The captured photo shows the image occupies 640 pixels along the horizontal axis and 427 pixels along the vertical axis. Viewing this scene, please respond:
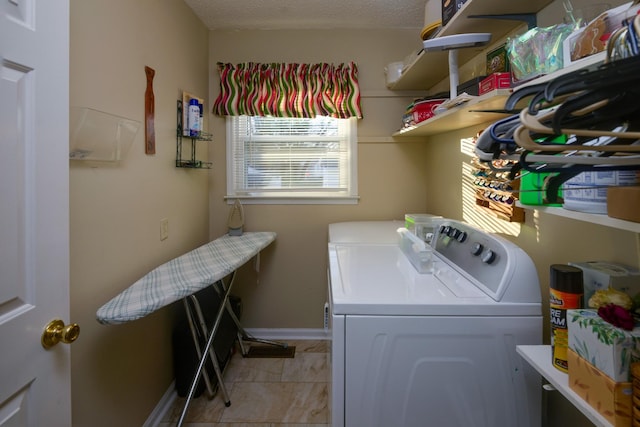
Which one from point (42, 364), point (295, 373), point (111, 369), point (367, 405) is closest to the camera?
point (42, 364)

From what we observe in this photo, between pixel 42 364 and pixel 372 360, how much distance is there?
0.86 meters

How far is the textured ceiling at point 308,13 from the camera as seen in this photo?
86.9 inches

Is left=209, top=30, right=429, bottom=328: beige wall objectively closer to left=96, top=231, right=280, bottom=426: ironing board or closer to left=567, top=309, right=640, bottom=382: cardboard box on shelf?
left=96, top=231, right=280, bottom=426: ironing board

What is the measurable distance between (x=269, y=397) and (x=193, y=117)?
1.84 metres

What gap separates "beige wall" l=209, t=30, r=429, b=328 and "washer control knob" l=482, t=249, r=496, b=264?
155 cm

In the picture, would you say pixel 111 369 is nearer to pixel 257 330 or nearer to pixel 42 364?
pixel 42 364

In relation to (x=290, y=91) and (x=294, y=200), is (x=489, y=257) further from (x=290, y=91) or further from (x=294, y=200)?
(x=290, y=91)

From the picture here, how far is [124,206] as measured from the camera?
1517 millimetres

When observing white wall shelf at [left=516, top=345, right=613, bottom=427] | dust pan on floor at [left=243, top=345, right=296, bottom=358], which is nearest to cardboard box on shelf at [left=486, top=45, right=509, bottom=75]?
white wall shelf at [left=516, top=345, right=613, bottom=427]

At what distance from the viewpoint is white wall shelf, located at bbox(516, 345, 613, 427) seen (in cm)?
66

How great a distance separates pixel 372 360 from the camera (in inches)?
38.7

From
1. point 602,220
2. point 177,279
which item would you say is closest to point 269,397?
point 177,279

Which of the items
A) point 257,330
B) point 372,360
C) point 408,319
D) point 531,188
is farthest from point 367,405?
point 257,330

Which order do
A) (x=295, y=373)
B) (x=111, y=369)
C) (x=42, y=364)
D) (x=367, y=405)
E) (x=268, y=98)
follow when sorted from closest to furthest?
1. (x=42, y=364)
2. (x=367, y=405)
3. (x=111, y=369)
4. (x=295, y=373)
5. (x=268, y=98)
